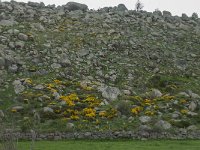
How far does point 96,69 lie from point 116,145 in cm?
1874

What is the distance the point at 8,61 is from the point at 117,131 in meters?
17.2

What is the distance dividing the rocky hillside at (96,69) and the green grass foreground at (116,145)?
240 cm

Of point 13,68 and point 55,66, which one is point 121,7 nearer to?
point 55,66

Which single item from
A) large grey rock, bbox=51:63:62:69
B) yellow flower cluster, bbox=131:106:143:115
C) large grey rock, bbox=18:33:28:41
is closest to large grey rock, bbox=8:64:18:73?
large grey rock, bbox=51:63:62:69

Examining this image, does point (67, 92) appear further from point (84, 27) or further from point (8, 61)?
point (84, 27)

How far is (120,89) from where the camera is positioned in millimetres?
45656

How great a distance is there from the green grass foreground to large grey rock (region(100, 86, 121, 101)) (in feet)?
28.9

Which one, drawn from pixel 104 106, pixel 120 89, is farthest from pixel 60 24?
pixel 104 106

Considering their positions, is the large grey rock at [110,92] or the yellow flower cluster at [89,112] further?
the large grey rock at [110,92]

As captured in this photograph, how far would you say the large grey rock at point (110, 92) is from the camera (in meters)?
43.1

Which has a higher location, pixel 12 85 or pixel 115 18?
pixel 115 18

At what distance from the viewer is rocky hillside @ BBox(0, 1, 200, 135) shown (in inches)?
1523

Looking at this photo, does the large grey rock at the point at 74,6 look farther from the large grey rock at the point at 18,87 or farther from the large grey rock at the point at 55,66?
→ the large grey rock at the point at 18,87

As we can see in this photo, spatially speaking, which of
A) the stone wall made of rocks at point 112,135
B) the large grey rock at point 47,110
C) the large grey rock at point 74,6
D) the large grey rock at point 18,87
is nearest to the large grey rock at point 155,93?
the stone wall made of rocks at point 112,135
